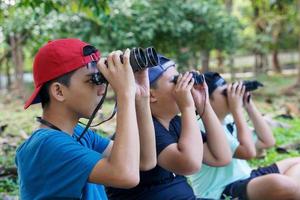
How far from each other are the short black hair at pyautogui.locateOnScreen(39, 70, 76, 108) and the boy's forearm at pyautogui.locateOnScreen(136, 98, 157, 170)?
309 mm

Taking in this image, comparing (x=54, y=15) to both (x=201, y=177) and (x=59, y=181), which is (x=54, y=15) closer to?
(x=201, y=177)

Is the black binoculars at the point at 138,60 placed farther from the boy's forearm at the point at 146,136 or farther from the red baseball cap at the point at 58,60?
the boy's forearm at the point at 146,136

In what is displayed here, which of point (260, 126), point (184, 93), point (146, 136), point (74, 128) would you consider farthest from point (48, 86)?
point (260, 126)

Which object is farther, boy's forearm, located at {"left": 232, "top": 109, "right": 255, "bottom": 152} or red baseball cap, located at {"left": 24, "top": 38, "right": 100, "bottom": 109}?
boy's forearm, located at {"left": 232, "top": 109, "right": 255, "bottom": 152}

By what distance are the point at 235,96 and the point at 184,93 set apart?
85 cm

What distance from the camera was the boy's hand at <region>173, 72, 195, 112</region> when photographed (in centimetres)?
223

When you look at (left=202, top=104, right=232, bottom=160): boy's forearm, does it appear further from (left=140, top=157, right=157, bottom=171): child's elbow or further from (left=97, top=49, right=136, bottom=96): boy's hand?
(left=97, top=49, right=136, bottom=96): boy's hand

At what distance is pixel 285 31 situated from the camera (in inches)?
716

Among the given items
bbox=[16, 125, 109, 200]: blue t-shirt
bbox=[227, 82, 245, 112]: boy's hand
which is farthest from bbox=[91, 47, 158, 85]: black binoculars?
bbox=[227, 82, 245, 112]: boy's hand

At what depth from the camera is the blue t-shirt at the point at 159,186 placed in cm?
226

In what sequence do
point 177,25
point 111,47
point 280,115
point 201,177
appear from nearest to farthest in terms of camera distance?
point 201,177
point 280,115
point 111,47
point 177,25

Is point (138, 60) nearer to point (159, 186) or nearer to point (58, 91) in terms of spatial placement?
point (58, 91)

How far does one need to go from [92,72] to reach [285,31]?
691 inches

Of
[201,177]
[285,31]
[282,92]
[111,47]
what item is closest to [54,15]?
[111,47]
